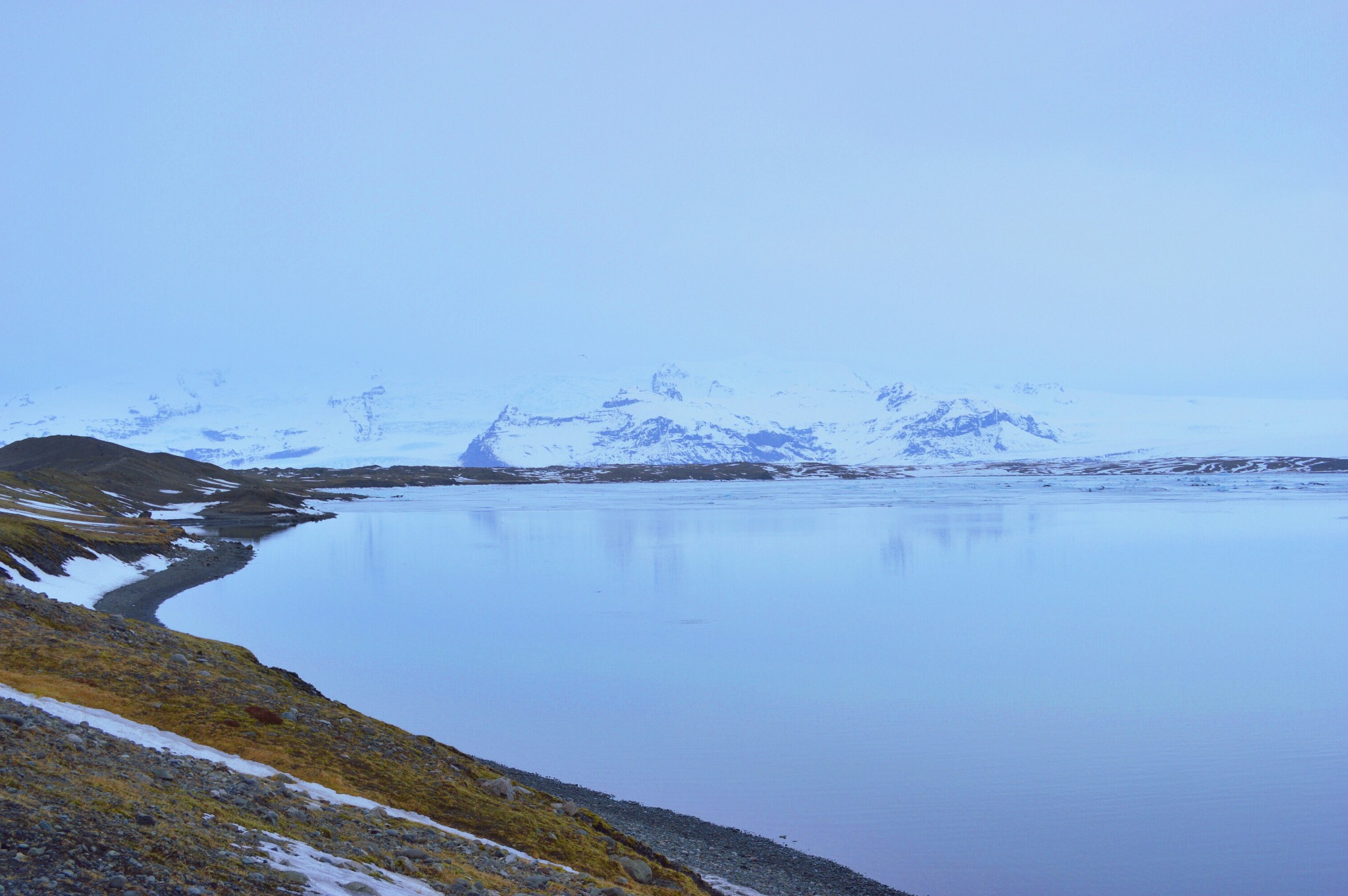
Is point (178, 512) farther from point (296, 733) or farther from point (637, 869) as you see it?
Result: point (637, 869)

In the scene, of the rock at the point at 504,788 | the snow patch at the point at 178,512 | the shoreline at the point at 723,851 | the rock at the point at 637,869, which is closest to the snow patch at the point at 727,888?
the shoreline at the point at 723,851

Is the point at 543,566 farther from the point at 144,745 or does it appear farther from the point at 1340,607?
the point at 144,745

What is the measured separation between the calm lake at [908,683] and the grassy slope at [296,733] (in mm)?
3286

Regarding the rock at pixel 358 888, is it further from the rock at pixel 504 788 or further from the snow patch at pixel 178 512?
the snow patch at pixel 178 512

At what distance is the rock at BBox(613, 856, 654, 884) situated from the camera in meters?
11.3

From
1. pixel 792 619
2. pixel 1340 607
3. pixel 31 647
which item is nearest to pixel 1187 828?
pixel 31 647

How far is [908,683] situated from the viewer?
78.0ft

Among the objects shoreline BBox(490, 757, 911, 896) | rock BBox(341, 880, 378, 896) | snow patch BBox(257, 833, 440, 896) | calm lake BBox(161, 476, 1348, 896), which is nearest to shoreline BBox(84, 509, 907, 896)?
shoreline BBox(490, 757, 911, 896)

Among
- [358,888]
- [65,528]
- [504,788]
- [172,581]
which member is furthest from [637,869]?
[65,528]

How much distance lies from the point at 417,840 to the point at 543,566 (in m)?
41.5

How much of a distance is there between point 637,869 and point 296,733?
537 cm

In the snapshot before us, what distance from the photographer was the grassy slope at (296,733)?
1209cm

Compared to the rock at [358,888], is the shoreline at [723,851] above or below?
below

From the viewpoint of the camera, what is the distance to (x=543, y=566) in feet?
170
